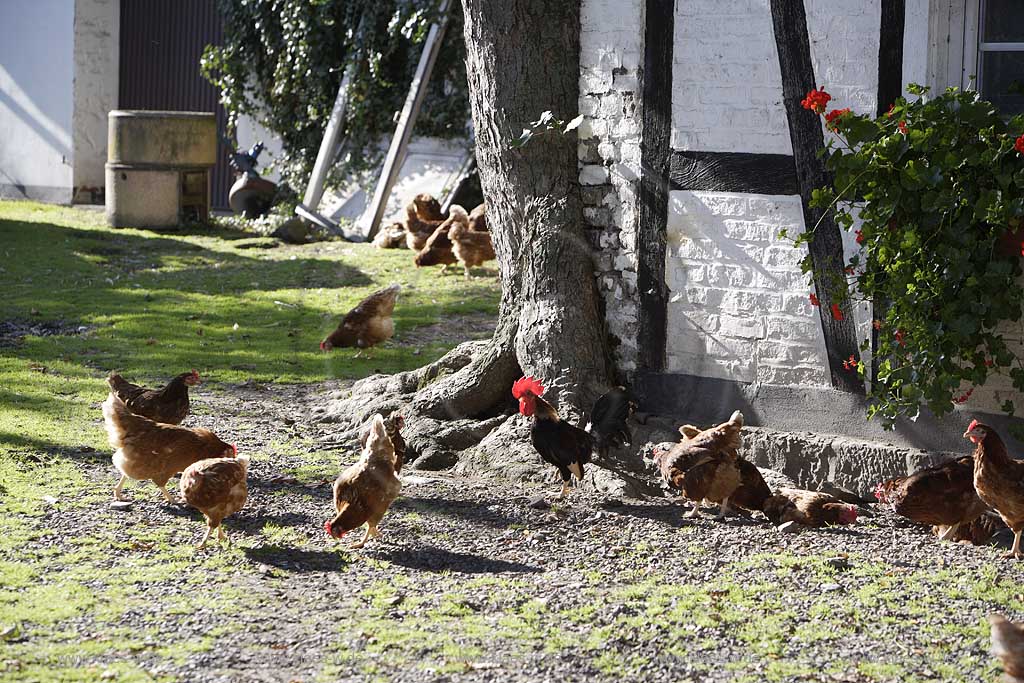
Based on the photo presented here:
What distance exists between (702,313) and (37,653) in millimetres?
4035

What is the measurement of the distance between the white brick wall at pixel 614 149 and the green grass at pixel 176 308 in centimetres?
304

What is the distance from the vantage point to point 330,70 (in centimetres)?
1652

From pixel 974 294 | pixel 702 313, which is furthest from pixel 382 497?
pixel 974 294

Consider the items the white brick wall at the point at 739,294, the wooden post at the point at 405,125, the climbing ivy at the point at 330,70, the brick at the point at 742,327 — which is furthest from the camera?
the climbing ivy at the point at 330,70

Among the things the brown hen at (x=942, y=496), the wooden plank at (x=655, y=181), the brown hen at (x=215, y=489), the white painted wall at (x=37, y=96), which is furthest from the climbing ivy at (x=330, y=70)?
the brown hen at (x=942, y=496)

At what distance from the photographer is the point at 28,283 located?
A: 504 inches

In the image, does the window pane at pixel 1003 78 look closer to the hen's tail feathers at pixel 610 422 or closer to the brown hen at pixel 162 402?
the hen's tail feathers at pixel 610 422

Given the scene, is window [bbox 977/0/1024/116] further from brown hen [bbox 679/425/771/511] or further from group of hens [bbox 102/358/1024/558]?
brown hen [bbox 679/425/771/511]

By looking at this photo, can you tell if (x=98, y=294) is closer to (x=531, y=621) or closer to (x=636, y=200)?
(x=636, y=200)

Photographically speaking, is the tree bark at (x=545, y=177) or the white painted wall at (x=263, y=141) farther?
the white painted wall at (x=263, y=141)

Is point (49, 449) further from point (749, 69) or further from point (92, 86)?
point (92, 86)

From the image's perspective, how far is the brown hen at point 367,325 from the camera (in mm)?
10016

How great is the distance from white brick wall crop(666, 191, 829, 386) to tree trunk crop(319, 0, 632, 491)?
575mm

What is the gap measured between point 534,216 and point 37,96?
15.4m
